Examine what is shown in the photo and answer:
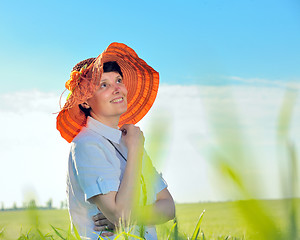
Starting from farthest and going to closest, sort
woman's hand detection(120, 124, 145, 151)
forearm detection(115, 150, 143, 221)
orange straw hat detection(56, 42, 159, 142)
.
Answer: orange straw hat detection(56, 42, 159, 142) → woman's hand detection(120, 124, 145, 151) → forearm detection(115, 150, 143, 221)

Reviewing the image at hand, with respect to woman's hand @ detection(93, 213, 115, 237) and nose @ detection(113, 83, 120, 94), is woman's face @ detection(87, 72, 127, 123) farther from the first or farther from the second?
woman's hand @ detection(93, 213, 115, 237)

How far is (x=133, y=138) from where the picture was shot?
7.86ft

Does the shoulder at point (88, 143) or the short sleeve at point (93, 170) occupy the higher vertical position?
the shoulder at point (88, 143)

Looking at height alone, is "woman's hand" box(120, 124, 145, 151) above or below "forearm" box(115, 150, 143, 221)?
above

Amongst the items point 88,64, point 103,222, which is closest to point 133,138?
point 103,222

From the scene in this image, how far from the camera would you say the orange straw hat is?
2.55m

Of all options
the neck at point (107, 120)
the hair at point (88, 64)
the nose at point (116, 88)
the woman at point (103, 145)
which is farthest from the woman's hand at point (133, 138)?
the hair at point (88, 64)

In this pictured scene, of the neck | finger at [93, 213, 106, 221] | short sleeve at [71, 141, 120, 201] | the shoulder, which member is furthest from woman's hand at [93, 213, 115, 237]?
the neck

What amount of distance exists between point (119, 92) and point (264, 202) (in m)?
2.38

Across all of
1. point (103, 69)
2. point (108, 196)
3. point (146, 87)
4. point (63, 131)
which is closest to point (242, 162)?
point (108, 196)

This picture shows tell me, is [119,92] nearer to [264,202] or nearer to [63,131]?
[63,131]

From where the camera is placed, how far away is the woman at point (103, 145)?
6.96 ft

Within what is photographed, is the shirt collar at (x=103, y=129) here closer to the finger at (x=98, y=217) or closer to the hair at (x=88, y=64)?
the hair at (x=88, y=64)

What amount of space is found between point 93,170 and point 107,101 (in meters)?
0.57
